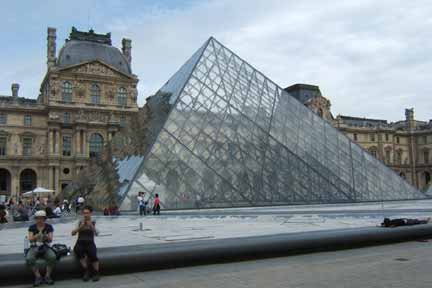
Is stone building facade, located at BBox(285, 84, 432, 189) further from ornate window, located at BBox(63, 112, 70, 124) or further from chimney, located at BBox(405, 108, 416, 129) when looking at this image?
ornate window, located at BBox(63, 112, 70, 124)

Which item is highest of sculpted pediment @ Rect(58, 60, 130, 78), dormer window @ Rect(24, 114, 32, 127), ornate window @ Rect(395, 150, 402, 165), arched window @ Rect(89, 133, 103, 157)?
sculpted pediment @ Rect(58, 60, 130, 78)

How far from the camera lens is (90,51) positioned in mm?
59438

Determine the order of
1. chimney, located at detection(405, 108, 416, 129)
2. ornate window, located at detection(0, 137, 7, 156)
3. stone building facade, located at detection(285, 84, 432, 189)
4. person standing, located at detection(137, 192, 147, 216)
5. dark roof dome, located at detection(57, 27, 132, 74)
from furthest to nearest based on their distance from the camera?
1. chimney, located at detection(405, 108, 416, 129)
2. stone building facade, located at detection(285, 84, 432, 189)
3. dark roof dome, located at detection(57, 27, 132, 74)
4. ornate window, located at detection(0, 137, 7, 156)
5. person standing, located at detection(137, 192, 147, 216)

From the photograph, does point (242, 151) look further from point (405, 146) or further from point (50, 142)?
point (405, 146)

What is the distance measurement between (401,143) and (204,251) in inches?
3277

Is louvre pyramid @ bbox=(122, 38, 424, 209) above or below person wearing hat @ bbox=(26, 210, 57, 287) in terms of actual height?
above

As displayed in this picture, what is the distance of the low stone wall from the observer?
5.69 metres

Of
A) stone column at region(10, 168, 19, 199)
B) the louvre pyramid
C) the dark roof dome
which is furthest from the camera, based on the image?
the dark roof dome

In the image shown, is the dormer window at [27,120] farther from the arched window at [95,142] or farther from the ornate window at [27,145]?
the arched window at [95,142]

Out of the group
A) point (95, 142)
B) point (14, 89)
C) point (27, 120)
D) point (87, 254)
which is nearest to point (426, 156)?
point (95, 142)

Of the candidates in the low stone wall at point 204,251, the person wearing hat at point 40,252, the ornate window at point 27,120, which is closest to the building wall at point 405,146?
the ornate window at point 27,120

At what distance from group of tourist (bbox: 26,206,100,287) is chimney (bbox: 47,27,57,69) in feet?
183

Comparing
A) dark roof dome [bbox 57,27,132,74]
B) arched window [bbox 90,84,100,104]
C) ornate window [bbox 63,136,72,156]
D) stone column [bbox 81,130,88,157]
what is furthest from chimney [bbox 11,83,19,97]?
stone column [bbox 81,130,88,157]

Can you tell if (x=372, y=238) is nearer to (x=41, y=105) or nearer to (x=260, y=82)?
(x=260, y=82)
